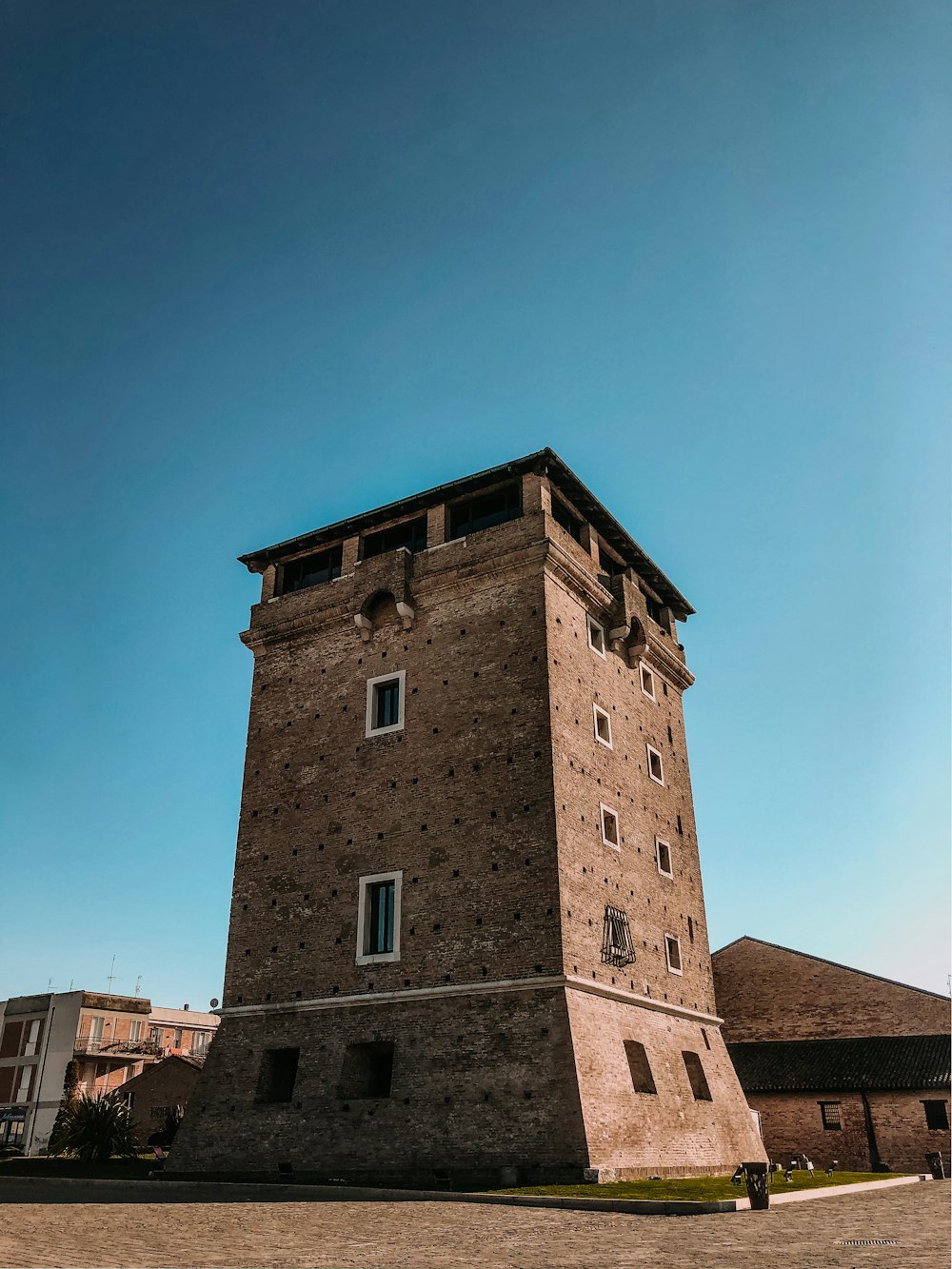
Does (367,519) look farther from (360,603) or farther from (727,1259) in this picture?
(727,1259)

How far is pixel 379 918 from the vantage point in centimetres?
2444

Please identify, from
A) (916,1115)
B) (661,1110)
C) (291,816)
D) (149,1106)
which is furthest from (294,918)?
(149,1106)

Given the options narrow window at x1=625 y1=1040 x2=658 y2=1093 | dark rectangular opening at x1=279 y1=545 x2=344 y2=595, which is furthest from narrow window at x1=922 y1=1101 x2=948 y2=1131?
dark rectangular opening at x1=279 y1=545 x2=344 y2=595

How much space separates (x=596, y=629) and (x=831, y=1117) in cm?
2004

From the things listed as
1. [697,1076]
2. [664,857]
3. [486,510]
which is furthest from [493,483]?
[697,1076]

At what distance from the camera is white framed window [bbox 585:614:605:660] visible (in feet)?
91.7

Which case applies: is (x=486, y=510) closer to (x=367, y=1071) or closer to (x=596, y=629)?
(x=596, y=629)

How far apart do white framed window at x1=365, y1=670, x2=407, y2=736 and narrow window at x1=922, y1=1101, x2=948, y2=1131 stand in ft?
75.2

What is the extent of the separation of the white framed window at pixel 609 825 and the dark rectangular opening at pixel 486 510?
813 centimetres

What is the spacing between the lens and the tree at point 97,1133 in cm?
2941

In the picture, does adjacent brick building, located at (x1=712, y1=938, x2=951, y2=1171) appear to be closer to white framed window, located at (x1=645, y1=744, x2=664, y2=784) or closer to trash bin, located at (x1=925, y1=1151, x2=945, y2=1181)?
trash bin, located at (x1=925, y1=1151, x2=945, y2=1181)

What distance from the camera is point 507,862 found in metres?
22.9

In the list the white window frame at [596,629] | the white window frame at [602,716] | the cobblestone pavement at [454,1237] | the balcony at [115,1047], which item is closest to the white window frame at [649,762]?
the white window frame at [602,716]

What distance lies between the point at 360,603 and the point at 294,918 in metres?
8.58
